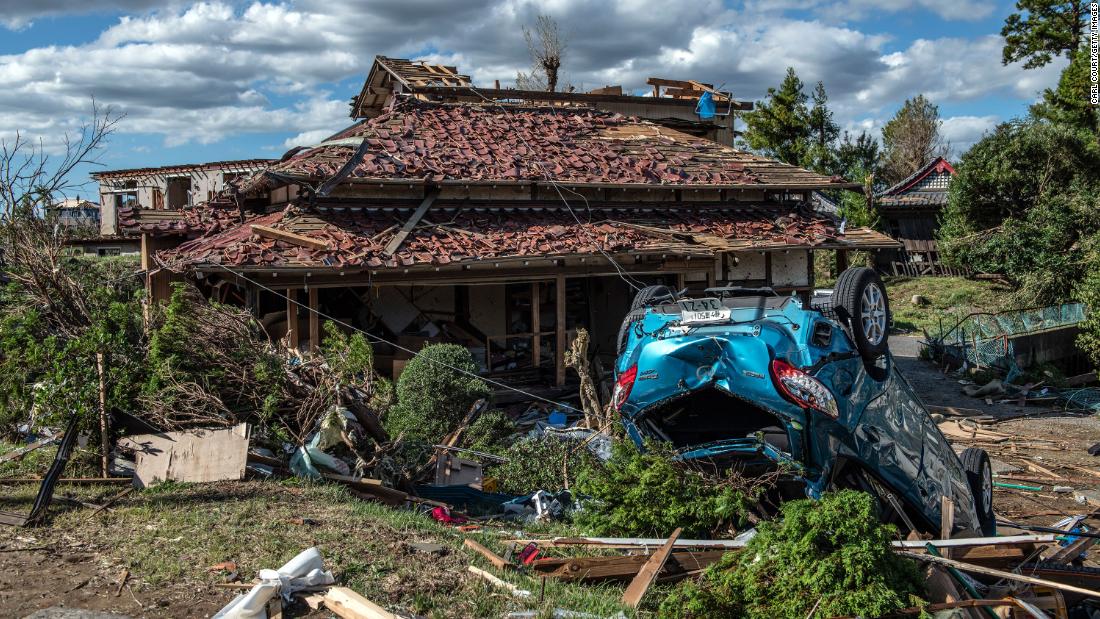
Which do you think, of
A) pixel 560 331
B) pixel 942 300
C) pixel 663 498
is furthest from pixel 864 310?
pixel 942 300

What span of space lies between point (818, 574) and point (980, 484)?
3910 mm

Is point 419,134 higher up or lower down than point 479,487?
higher up

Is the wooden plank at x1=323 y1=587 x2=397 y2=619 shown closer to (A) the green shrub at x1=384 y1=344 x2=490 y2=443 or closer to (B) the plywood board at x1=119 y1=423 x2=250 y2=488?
(B) the plywood board at x1=119 y1=423 x2=250 y2=488

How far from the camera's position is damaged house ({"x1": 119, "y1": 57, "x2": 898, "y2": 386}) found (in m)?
13.6

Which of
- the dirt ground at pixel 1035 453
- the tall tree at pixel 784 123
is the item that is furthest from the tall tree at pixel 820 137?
the dirt ground at pixel 1035 453

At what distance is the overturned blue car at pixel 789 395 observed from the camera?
5.48m

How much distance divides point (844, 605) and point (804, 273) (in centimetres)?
1362

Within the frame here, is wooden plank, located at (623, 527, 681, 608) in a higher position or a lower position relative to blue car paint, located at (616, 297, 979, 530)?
lower

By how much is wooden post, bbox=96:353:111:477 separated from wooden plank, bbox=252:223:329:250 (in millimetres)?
5411

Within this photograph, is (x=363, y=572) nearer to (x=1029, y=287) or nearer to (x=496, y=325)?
(x=496, y=325)

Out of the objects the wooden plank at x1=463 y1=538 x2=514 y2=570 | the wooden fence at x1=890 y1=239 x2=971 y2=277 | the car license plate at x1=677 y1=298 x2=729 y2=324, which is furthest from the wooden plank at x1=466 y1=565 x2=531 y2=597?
the wooden fence at x1=890 y1=239 x2=971 y2=277

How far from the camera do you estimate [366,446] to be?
9.23 meters

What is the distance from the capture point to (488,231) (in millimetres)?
14758

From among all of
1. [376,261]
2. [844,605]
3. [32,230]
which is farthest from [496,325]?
[844,605]
